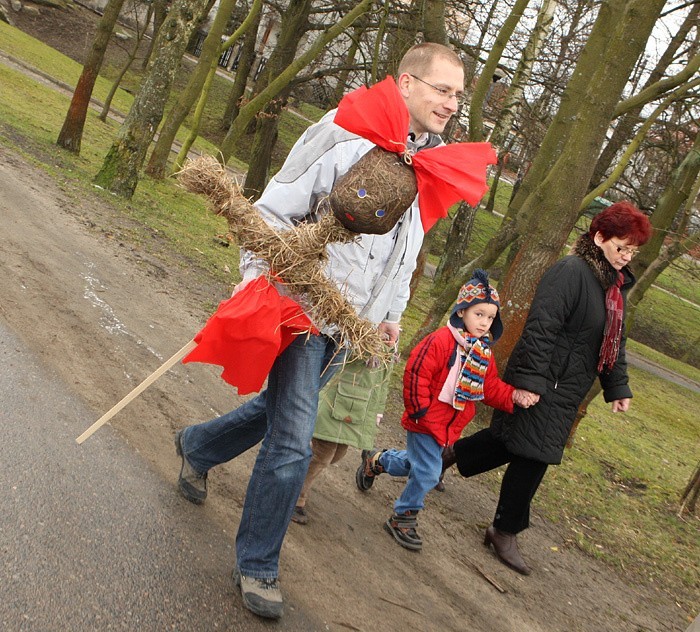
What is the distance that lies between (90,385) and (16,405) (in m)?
0.71

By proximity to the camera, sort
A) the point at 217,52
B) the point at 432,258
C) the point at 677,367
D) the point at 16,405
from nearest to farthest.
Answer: the point at 16,405 → the point at 217,52 → the point at 677,367 → the point at 432,258

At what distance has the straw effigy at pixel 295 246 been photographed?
331 cm

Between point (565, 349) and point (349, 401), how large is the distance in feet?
5.20

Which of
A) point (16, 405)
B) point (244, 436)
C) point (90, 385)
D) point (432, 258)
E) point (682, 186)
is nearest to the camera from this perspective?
A: point (244, 436)

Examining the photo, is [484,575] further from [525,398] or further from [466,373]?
[466,373]

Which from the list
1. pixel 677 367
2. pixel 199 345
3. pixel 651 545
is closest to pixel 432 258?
pixel 677 367

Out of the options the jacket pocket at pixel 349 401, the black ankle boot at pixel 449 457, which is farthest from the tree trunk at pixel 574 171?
the jacket pocket at pixel 349 401

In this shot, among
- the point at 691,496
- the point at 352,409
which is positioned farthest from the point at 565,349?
the point at 691,496

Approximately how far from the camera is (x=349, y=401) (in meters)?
4.23

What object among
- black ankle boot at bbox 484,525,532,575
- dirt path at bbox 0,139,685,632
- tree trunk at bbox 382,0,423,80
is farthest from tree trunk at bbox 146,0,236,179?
black ankle boot at bbox 484,525,532,575

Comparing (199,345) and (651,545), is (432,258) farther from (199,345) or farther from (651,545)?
(199,345)

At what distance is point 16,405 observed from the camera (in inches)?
182

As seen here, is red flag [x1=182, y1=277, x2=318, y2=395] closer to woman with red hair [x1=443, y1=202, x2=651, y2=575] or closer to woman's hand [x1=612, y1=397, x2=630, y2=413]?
woman with red hair [x1=443, y1=202, x2=651, y2=575]

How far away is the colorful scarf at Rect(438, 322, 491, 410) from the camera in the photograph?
194 inches
